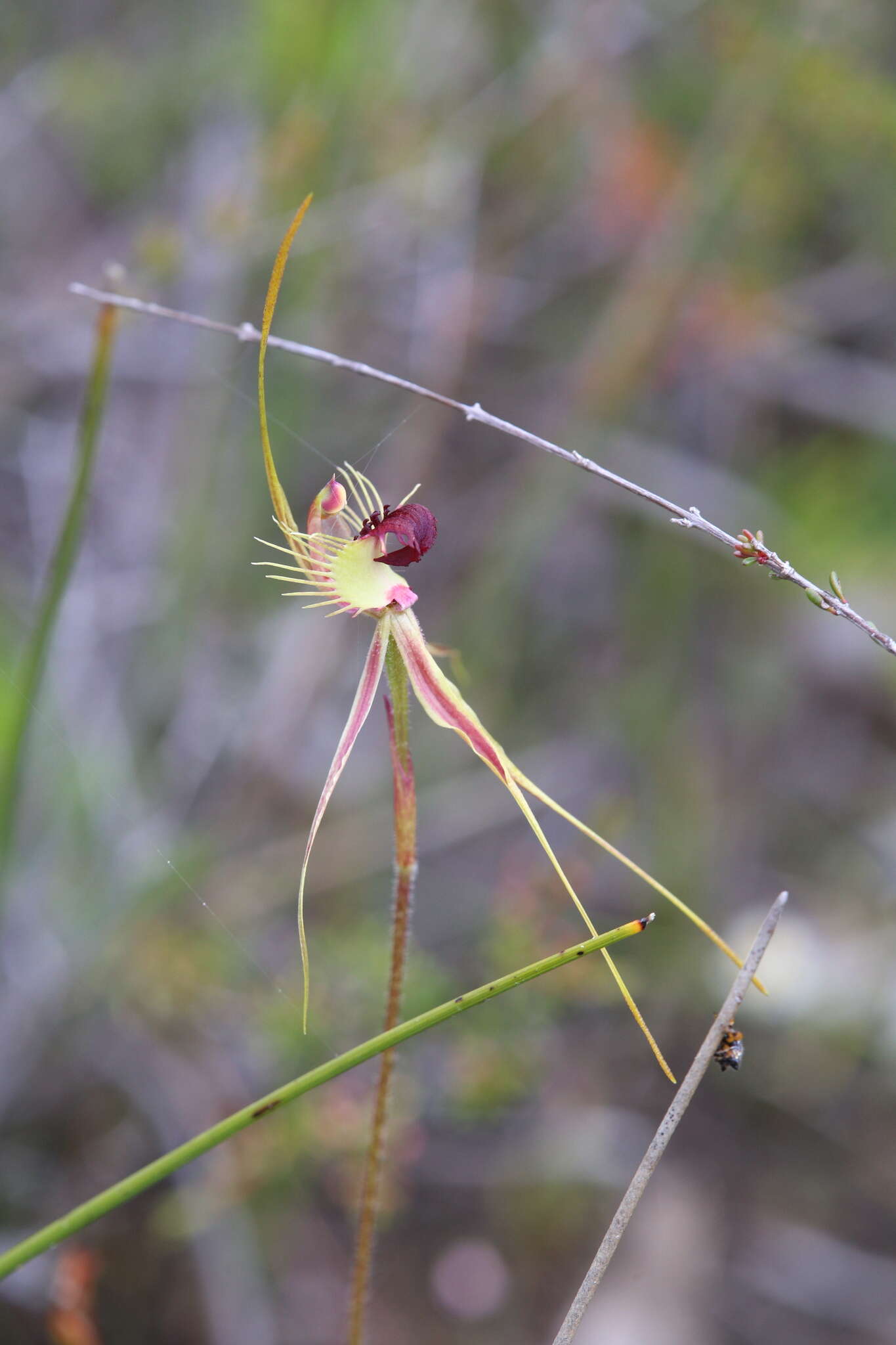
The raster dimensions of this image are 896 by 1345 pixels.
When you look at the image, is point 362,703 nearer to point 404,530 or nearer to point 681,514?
point 404,530

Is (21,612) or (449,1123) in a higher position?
(21,612)

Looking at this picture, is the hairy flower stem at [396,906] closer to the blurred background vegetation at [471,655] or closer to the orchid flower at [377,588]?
the orchid flower at [377,588]

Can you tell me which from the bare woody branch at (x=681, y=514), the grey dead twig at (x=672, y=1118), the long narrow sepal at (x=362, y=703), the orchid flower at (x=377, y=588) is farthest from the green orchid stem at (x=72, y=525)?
the grey dead twig at (x=672, y=1118)

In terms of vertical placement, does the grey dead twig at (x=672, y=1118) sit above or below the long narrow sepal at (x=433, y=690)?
below

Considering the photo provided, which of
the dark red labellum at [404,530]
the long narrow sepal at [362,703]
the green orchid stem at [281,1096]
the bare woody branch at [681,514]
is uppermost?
the bare woody branch at [681,514]

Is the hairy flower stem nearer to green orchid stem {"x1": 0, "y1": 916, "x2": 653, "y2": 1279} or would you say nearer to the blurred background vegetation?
green orchid stem {"x1": 0, "y1": 916, "x2": 653, "y2": 1279}

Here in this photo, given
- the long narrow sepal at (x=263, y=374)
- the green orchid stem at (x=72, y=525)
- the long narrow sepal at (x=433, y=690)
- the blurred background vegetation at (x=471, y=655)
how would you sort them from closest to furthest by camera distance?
the long narrow sepal at (x=263, y=374)
the long narrow sepal at (x=433, y=690)
the green orchid stem at (x=72, y=525)
the blurred background vegetation at (x=471, y=655)

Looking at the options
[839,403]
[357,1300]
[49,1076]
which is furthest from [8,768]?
[839,403]

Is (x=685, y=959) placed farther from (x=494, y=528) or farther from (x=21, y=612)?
(x=21, y=612)
